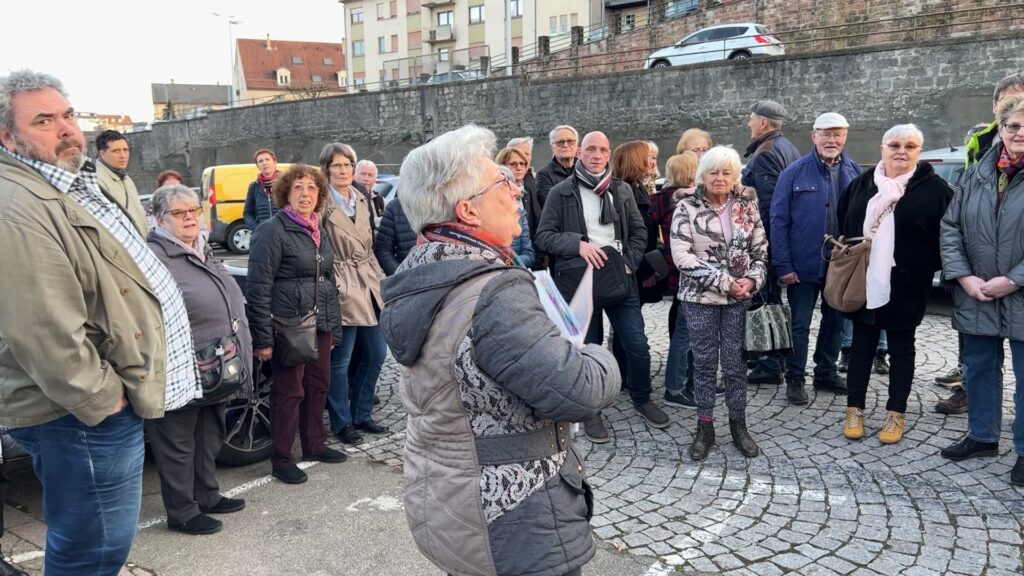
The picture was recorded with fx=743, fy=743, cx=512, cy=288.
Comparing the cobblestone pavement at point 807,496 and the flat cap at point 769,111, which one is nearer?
the cobblestone pavement at point 807,496

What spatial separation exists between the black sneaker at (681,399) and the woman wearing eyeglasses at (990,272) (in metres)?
1.67

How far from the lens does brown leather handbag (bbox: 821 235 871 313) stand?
4.68 metres

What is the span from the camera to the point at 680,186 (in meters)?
5.49

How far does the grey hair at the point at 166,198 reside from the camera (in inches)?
147

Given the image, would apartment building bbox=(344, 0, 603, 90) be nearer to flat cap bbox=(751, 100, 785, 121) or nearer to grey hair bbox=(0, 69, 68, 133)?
flat cap bbox=(751, 100, 785, 121)

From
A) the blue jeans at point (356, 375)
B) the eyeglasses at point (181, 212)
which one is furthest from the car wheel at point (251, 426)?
the eyeglasses at point (181, 212)

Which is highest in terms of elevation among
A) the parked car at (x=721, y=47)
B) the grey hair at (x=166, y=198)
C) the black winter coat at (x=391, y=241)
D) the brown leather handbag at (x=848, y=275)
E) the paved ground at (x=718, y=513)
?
the parked car at (x=721, y=47)

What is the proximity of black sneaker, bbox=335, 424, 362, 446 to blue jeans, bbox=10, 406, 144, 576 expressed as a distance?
7.77 feet

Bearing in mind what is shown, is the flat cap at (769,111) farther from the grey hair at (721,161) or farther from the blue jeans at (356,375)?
the blue jeans at (356,375)

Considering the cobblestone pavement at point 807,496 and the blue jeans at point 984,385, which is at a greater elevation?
the blue jeans at point 984,385

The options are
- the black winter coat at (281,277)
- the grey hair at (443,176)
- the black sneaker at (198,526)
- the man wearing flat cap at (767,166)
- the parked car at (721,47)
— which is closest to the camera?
the grey hair at (443,176)

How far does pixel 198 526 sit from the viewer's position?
3803 mm

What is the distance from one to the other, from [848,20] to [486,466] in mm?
28937

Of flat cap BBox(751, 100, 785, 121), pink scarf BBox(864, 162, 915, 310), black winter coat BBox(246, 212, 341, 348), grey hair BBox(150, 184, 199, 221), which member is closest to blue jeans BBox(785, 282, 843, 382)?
pink scarf BBox(864, 162, 915, 310)
